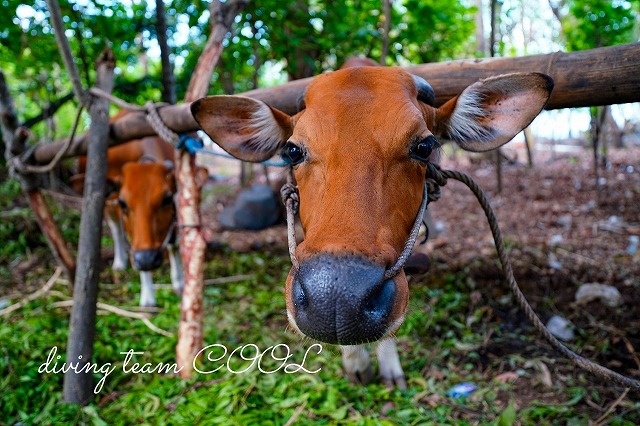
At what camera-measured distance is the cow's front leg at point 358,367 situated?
10.2 feet

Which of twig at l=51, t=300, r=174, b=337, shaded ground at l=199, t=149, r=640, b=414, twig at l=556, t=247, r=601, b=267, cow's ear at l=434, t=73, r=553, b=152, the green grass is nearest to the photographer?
cow's ear at l=434, t=73, r=553, b=152

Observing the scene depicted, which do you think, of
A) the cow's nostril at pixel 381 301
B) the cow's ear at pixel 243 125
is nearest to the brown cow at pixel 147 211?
the cow's ear at pixel 243 125

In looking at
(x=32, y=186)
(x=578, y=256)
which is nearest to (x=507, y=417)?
(x=578, y=256)

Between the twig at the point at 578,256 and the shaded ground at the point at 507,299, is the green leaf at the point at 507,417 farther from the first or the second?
the twig at the point at 578,256

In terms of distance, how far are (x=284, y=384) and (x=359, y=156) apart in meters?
1.74

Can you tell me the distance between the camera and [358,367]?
3.12m

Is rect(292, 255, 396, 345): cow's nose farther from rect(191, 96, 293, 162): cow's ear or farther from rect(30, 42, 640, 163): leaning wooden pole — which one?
rect(30, 42, 640, 163): leaning wooden pole

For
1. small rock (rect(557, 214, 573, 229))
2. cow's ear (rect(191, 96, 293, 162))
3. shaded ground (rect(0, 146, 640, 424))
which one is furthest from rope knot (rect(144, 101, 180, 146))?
small rock (rect(557, 214, 573, 229))

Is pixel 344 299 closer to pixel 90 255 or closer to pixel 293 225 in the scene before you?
pixel 293 225

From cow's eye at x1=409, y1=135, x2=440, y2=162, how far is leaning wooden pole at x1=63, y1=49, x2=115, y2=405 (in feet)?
7.84

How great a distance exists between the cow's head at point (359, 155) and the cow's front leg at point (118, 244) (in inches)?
150

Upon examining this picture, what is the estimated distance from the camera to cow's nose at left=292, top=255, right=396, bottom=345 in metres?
1.53

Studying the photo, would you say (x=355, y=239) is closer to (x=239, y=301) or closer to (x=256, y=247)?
(x=239, y=301)

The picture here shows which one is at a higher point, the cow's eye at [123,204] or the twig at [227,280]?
the cow's eye at [123,204]
